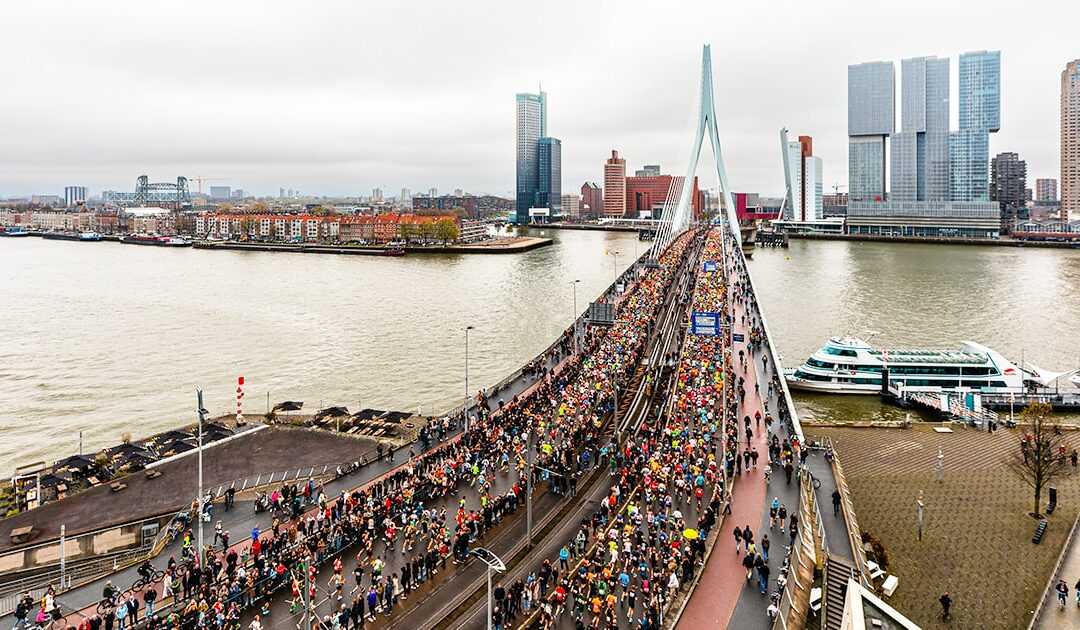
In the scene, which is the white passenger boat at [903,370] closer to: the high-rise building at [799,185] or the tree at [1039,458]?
the tree at [1039,458]

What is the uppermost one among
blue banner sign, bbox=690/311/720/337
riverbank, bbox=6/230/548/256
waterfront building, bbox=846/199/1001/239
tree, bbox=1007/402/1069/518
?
waterfront building, bbox=846/199/1001/239

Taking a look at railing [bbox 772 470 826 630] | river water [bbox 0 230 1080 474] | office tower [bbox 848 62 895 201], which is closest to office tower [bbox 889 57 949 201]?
office tower [bbox 848 62 895 201]

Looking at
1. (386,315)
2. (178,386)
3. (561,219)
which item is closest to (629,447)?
(178,386)

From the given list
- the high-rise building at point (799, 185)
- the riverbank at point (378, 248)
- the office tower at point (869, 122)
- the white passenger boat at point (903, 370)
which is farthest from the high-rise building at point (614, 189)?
the white passenger boat at point (903, 370)

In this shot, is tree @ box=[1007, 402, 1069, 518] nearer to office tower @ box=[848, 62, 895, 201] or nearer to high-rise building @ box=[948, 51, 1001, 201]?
high-rise building @ box=[948, 51, 1001, 201]

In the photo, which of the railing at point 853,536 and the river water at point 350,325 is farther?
the river water at point 350,325

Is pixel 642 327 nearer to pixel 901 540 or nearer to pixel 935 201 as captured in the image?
pixel 901 540

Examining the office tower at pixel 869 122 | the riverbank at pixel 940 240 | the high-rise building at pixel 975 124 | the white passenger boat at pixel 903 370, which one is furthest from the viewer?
the office tower at pixel 869 122

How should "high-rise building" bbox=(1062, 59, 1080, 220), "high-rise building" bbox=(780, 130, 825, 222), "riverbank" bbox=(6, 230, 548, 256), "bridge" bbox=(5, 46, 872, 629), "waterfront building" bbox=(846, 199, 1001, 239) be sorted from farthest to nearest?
"high-rise building" bbox=(780, 130, 825, 222)
"high-rise building" bbox=(1062, 59, 1080, 220)
"waterfront building" bbox=(846, 199, 1001, 239)
"riverbank" bbox=(6, 230, 548, 256)
"bridge" bbox=(5, 46, 872, 629)
